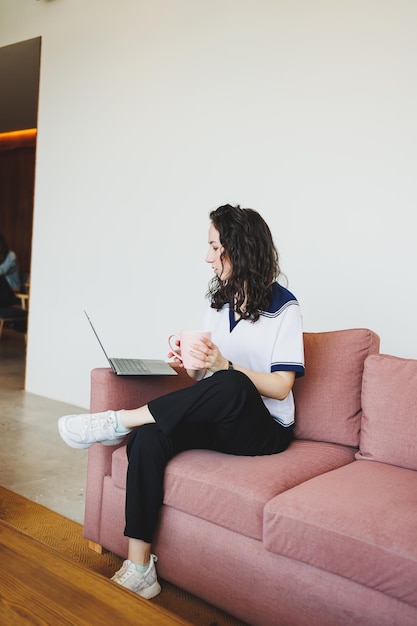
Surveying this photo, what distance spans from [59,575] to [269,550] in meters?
0.58

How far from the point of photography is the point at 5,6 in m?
4.43

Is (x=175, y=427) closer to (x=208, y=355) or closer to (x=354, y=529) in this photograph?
(x=208, y=355)

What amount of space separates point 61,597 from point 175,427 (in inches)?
27.5

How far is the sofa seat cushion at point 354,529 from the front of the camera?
1249 mm

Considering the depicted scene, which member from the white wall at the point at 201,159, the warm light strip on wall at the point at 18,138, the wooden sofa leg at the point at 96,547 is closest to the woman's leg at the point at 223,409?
the wooden sofa leg at the point at 96,547

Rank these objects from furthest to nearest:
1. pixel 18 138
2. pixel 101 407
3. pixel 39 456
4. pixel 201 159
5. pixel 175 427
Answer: pixel 18 138
pixel 201 159
pixel 39 456
pixel 101 407
pixel 175 427

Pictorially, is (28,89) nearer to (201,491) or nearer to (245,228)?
(245,228)

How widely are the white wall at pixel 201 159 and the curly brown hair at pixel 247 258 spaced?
83 cm

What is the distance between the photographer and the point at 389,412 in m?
1.80

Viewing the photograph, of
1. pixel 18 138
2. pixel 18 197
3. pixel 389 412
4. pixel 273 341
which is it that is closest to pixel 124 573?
pixel 273 341

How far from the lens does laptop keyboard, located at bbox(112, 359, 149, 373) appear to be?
6.22ft

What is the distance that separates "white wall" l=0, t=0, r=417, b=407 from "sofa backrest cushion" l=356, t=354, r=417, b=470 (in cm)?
Answer: 68

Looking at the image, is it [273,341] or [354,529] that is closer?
[354,529]

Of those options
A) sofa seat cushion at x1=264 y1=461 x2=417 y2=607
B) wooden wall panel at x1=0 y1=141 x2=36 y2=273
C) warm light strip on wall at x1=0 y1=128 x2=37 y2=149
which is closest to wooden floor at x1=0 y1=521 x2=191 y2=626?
sofa seat cushion at x1=264 y1=461 x2=417 y2=607
